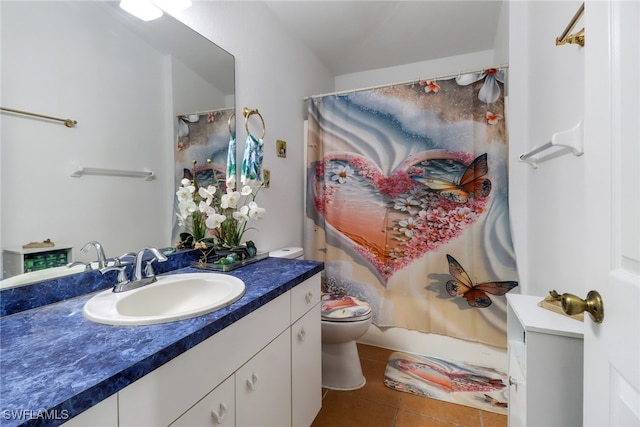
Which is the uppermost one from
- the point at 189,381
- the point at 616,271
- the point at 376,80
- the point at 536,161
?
the point at 376,80

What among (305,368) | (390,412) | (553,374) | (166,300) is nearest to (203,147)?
(166,300)

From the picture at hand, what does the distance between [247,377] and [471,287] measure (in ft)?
5.22

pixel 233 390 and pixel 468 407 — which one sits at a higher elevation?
Answer: pixel 233 390

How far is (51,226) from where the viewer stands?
0.88 metres

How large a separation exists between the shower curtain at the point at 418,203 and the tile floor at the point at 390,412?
48 centimetres

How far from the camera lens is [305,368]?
50.3 inches

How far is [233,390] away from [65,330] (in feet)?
1.51

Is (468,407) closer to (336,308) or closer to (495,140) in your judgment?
(336,308)

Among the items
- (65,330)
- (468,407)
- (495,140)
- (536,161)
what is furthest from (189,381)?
(495,140)

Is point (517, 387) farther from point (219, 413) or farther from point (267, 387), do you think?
point (219, 413)

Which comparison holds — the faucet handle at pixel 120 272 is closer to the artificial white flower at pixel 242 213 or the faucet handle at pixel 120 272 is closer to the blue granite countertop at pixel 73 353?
the blue granite countertop at pixel 73 353

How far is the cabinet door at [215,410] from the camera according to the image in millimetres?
683

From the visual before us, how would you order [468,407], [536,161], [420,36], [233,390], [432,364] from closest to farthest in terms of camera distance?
1. [233,390]
2. [536,161]
3. [468,407]
4. [432,364]
5. [420,36]

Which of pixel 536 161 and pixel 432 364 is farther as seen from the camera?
pixel 432 364
